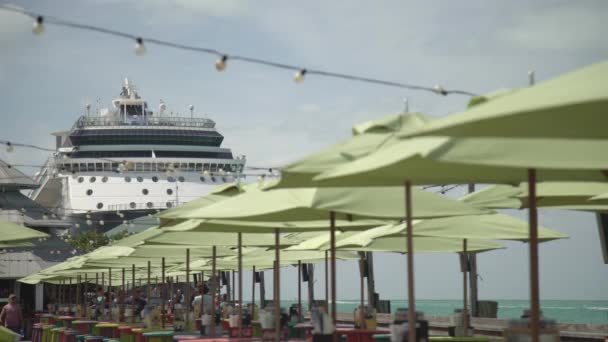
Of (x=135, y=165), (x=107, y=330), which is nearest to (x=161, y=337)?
(x=107, y=330)

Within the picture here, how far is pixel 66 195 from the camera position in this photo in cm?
8488

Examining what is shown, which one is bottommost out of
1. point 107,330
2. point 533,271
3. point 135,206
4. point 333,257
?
point 107,330

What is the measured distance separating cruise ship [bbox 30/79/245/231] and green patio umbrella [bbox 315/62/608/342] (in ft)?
238

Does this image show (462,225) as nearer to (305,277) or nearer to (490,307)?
(490,307)

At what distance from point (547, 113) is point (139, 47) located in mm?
5541

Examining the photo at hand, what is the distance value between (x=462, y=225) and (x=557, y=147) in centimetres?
539

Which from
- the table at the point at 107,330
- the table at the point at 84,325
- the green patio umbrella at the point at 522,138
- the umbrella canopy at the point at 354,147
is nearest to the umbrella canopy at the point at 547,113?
the green patio umbrella at the point at 522,138

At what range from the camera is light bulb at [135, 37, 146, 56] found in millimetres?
10906

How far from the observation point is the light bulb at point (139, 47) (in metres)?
10.9

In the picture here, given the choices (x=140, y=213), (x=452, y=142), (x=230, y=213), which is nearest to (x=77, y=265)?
(x=230, y=213)

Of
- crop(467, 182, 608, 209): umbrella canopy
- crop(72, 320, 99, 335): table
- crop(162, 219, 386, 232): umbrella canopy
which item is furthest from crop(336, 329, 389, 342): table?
crop(72, 320, 99, 335): table

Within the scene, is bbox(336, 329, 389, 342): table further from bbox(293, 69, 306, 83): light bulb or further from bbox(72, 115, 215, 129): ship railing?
bbox(72, 115, 215, 129): ship railing

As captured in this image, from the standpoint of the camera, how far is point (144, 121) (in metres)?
86.9

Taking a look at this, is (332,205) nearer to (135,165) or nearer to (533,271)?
(533,271)
